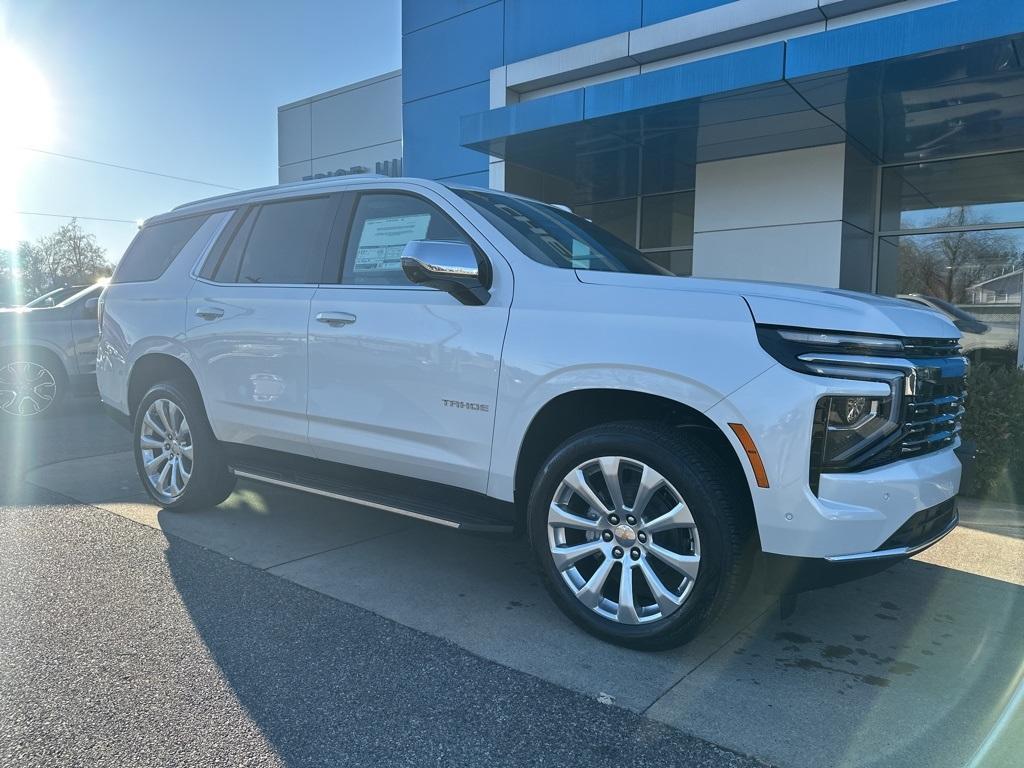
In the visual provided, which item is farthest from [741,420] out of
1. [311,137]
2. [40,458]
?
[311,137]

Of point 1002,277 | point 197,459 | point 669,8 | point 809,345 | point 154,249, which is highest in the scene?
point 669,8

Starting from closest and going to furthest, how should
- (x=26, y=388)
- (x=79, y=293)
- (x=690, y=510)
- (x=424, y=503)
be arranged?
(x=690, y=510), (x=424, y=503), (x=26, y=388), (x=79, y=293)

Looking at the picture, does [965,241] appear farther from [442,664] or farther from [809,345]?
[442,664]

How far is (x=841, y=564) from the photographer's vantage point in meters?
2.64

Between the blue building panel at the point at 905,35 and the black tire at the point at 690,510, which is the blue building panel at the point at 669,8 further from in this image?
the black tire at the point at 690,510

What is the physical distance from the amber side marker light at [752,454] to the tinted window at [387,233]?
1.74 metres

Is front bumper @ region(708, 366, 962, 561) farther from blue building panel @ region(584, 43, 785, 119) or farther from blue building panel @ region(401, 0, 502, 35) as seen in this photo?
blue building panel @ region(401, 0, 502, 35)

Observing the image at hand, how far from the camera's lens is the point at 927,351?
116 inches

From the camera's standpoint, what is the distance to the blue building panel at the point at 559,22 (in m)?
9.51

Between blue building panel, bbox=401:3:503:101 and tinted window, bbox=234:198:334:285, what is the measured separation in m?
7.47

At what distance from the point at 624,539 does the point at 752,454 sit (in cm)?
66

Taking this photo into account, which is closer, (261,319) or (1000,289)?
(261,319)

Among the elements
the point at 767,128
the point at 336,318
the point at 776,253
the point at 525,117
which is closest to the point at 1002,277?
the point at 776,253

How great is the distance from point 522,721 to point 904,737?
128 cm
